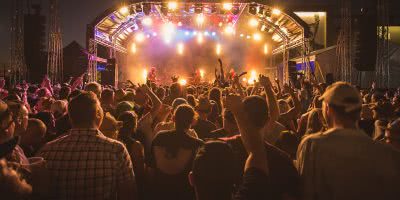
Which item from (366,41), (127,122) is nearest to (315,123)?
(127,122)

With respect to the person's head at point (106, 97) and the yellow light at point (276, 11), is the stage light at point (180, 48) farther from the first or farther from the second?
the person's head at point (106, 97)

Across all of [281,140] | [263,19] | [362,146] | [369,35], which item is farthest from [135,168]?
[263,19]

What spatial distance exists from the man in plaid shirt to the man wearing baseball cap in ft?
4.37

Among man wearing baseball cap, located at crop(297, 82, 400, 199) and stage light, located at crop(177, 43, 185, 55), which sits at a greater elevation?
stage light, located at crop(177, 43, 185, 55)

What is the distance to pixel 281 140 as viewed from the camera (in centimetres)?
358

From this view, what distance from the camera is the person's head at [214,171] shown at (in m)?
2.11

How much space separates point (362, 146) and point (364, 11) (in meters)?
10.5

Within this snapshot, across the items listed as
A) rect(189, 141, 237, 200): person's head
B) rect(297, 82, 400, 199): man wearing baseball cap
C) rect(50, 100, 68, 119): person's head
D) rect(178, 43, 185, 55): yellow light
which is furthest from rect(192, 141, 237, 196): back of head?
rect(178, 43, 185, 55): yellow light

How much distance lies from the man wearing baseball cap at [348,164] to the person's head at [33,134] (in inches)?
97.8

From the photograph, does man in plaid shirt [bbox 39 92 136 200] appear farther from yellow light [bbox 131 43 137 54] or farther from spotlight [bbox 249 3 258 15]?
yellow light [bbox 131 43 137 54]

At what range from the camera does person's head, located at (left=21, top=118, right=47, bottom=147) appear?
11.0ft

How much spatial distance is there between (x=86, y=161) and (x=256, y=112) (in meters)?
1.25

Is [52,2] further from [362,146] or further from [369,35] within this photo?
[362,146]

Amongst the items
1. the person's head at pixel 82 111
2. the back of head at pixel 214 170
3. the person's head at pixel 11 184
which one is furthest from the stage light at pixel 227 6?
the person's head at pixel 11 184
